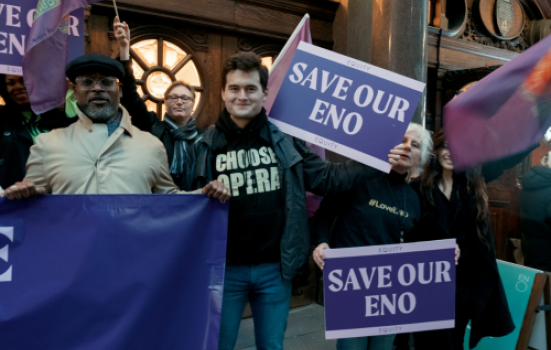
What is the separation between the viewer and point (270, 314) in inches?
84.4

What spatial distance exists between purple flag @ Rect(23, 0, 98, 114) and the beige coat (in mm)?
517

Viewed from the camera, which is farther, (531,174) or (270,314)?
(531,174)

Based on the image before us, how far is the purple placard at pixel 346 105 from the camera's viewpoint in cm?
217

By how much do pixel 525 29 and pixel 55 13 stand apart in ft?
19.8

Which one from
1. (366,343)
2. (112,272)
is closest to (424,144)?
(366,343)

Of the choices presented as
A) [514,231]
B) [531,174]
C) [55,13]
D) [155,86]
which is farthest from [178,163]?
[514,231]

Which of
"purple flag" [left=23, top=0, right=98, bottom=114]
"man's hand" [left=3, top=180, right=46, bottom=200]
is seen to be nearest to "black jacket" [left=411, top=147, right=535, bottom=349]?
"man's hand" [left=3, top=180, right=46, bottom=200]

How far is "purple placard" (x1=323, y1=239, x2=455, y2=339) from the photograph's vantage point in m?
→ 2.15

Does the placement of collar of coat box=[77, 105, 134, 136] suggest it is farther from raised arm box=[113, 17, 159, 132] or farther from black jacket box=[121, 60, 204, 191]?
raised arm box=[113, 17, 159, 132]

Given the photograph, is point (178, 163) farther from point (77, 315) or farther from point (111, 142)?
point (77, 315)

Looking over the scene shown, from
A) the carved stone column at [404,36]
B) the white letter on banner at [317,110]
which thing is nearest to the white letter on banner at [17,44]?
the white letter on banner at [317,110]

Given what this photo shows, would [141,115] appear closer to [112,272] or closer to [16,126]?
[16,126]

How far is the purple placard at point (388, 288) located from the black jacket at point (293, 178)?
17 centimetres

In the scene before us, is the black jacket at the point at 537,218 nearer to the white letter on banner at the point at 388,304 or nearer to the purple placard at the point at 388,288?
the purple placard at the point at 388,288
